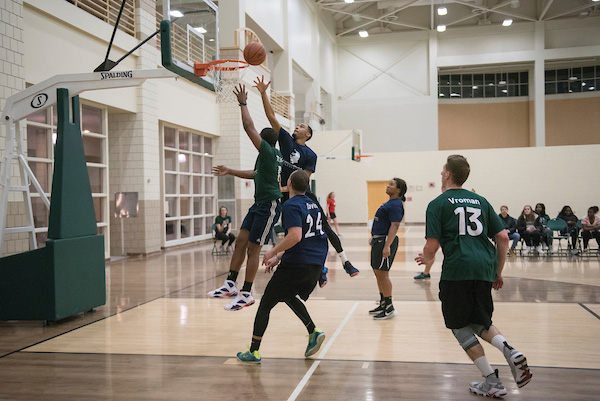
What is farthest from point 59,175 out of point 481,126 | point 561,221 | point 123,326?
point 481,126

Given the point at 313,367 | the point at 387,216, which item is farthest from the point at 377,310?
the point at 313,367

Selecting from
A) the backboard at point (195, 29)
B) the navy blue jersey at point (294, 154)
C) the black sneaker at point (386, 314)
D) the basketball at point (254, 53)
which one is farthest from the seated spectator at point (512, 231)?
the basketball at point (254, 53)

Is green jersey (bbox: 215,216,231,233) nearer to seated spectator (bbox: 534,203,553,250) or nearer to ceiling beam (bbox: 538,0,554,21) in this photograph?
seated spectator (bbox: 534,203,553,250)

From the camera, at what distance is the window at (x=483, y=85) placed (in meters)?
30.8

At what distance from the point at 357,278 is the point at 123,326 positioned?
4387mm

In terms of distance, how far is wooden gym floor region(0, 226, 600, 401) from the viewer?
381 centimetres

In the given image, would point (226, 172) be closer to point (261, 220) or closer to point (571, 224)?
point (261, 220)

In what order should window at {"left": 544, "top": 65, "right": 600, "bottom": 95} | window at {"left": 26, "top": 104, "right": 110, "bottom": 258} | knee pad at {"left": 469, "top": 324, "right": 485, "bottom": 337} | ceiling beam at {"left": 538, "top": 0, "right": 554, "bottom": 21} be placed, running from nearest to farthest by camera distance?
1. knee pad at {"left": 469, "top": 324, "right": 485, "bottom": 337}
2. window at {"left": 26, "top": 104, "right": 110, "bottom": 258}
3. ceiling beam at {"left": 538, "top": 0, "right": 554, "bottom": 21}
4. window at {"left": 544, "top": 65, "right": 600, "bottom": 95}

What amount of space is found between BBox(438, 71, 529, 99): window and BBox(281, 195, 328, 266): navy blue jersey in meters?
28.8

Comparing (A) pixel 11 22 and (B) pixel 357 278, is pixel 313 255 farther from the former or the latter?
(A) pixel 11 22

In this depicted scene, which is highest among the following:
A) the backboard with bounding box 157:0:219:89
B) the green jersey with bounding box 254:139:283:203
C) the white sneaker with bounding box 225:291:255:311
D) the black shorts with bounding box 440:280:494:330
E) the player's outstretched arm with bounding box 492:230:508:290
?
the backboard with bounding box 157:0:219:89

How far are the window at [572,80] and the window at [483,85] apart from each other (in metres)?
1.28

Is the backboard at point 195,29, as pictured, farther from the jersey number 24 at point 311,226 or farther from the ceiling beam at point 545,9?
the ceiling beam at point 545,9

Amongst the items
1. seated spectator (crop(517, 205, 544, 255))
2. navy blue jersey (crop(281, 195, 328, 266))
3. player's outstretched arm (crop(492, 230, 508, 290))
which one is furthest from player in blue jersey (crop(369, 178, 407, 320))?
seated spectator (crop(517, 205, 544, 255))
